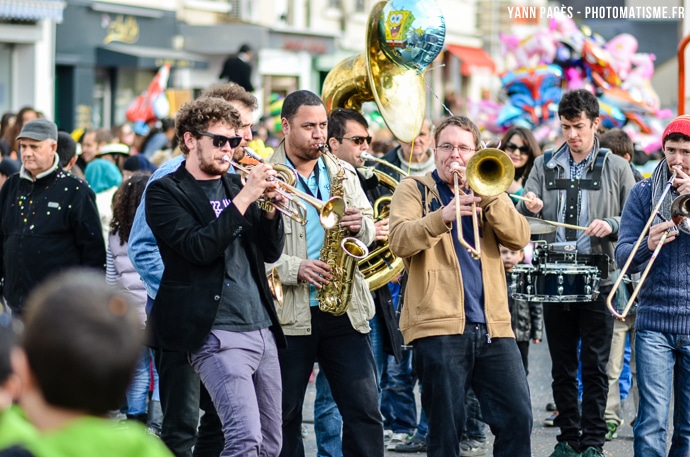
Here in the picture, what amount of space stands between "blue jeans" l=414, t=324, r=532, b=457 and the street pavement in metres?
2.03

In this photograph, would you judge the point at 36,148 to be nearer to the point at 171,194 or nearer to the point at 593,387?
the point at 171,194

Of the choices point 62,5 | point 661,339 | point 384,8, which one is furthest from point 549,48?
point 661,339

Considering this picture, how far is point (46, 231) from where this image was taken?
7176 mm

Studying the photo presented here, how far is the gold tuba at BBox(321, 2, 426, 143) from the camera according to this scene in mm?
6917

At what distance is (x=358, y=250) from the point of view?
585 centimetres

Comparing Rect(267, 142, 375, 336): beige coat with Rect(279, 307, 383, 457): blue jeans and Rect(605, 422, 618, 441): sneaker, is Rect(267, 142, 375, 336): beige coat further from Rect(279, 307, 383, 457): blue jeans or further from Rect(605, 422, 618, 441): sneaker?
Rect(605, 422, 618, 441): sneaker

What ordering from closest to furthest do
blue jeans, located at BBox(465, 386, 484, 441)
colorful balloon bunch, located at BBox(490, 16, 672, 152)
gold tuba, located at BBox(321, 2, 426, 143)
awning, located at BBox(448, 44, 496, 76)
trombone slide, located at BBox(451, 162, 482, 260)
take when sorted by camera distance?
trombone slide, located at BBox(451, 162, 482, 260), gold tuba, located at BBox(321, 2, 426, 143), blue jeans, located at BBox(465, 386, 484, 441), colorful balloon bunch, located at BBox(490, 16, 672, 152), awning, located at BBox(448, 44, 496, 76)

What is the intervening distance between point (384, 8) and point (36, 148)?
2.22 meters

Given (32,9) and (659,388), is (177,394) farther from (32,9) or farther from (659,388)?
(32,9)

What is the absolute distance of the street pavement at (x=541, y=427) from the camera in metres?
7.45

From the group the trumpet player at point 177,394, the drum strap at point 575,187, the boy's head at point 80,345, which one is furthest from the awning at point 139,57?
the boy's head at point 80,345

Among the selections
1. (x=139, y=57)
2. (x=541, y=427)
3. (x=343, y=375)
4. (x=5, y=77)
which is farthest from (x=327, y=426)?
(x=139, y=57)

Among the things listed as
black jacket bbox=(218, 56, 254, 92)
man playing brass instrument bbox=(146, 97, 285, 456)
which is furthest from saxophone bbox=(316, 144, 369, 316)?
black jacket bbox=(218, 56, 254, 92)

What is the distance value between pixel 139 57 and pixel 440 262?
16.1 meters
